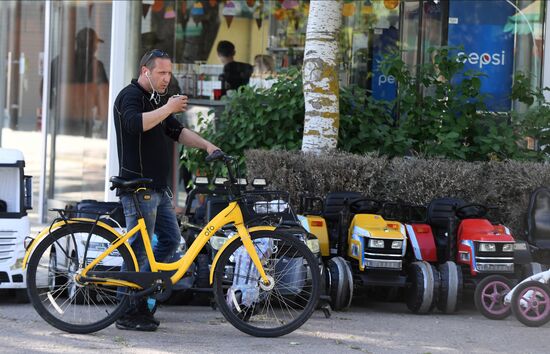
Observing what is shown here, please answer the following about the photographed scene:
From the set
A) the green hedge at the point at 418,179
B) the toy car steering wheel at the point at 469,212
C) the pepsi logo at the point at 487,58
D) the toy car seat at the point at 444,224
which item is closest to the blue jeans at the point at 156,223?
the green hedge at the point at 418,179

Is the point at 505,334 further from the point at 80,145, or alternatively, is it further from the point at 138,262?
the point at 80,145

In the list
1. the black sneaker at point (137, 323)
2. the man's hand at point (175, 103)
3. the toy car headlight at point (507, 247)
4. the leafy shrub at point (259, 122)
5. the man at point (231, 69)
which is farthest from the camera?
the man at point (231, 69)

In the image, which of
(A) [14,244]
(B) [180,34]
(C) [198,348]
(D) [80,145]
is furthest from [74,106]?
(C) [198,348]

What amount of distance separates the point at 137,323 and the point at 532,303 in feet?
9.17

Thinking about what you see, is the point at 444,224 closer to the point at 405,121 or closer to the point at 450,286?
the point at 450,286

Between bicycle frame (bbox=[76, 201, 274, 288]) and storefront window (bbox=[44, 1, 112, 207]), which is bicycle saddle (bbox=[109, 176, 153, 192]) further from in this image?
storefront window (bbox=[44, 1, 112, 207])

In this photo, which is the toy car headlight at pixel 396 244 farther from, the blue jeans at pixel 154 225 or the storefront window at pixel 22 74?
the storefront window at pixel 22 74

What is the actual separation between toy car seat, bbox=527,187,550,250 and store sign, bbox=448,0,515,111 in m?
3.52

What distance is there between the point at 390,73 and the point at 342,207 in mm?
2405

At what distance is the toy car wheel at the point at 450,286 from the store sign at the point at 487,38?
14.8ft

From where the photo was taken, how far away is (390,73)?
10633 millimetres

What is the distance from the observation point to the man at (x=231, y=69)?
12781 mm

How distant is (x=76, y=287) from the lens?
7.11 meters

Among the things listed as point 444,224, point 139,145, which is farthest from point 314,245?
point 139,145
